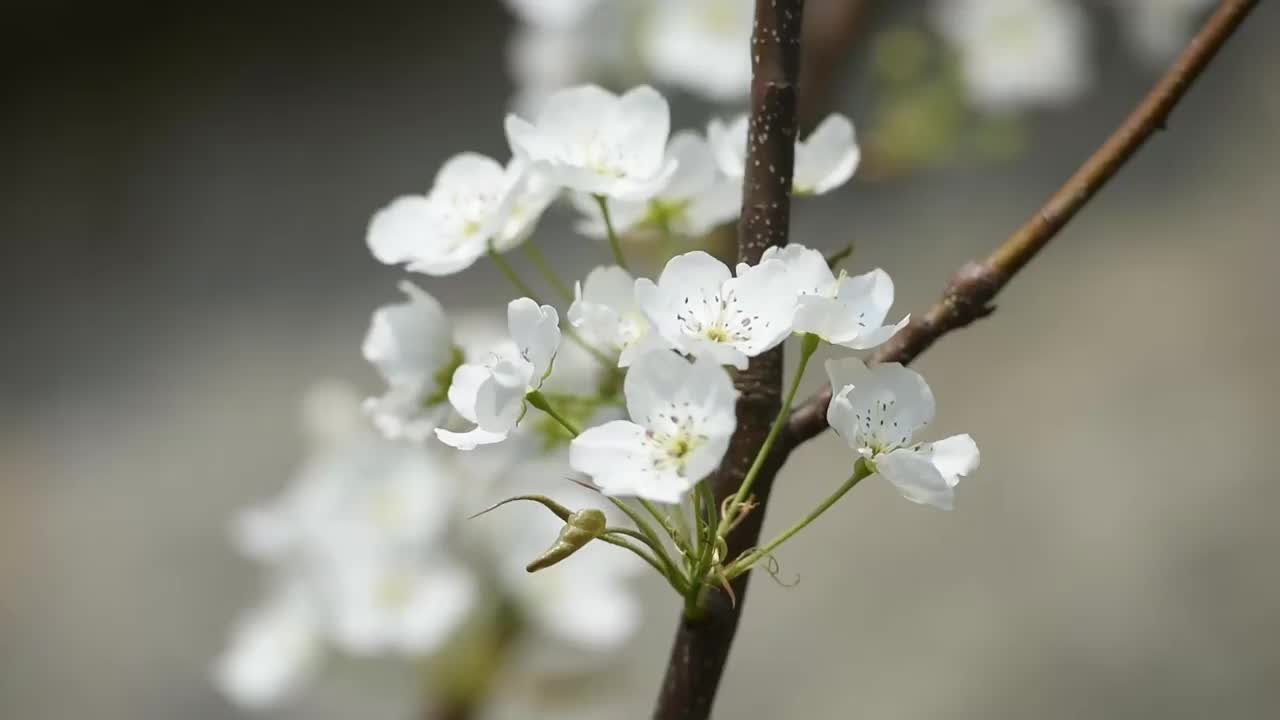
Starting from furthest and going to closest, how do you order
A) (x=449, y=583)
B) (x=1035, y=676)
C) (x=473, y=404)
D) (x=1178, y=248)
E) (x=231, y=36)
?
(x=231, y=36), (x=1178, y=248), (x=1035, y=676), (x=449, y=583), (x=473, y=404)

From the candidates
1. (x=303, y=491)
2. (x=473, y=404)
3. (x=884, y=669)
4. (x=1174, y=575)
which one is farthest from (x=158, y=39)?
(x=473, y=404)

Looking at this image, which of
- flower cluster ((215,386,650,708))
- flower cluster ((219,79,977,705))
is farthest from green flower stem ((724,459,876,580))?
flower cluster ((215,386,650,708))

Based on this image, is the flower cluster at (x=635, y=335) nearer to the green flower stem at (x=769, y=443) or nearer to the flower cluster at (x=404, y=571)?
the green flower stem at (x=769, y=443)

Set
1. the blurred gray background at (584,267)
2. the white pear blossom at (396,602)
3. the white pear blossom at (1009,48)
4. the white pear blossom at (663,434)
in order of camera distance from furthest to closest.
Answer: the blurred gray background at (584,267)
the white pear blossom at (1009,48)
the white pear blossom at (396,602)
the white pear blossom at (663,434)

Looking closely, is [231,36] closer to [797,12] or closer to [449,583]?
[449,583]

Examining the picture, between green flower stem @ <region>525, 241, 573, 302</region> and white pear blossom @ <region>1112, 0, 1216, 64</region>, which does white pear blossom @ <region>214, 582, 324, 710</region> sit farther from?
white pear blossom @ <region>1112, 0, 1216, 64</region>

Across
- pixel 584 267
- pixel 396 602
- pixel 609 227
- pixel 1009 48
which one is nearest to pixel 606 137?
pixel 609 227

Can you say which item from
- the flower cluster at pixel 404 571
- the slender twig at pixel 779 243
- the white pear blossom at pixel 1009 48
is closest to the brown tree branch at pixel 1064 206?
the slender twig at pixel 779 243
